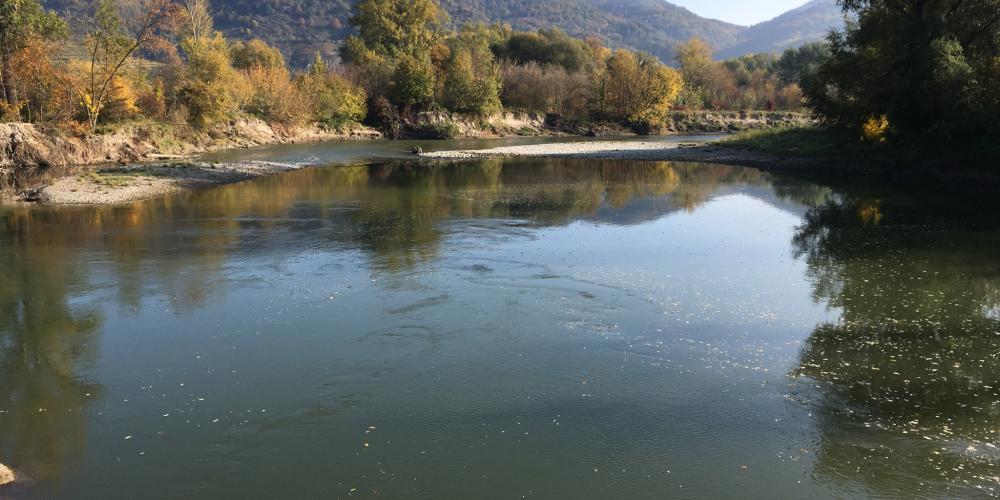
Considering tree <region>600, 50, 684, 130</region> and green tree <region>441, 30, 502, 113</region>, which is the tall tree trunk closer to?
green tree <region>441, 30, 502, 113</region>

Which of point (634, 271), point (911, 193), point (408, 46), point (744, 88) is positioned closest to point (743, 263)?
point (634, 271)

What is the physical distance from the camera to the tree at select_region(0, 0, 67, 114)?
3691 centimetres

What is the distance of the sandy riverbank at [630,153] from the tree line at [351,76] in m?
17.7

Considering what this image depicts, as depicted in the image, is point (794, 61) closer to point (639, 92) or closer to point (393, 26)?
point (639, 92)

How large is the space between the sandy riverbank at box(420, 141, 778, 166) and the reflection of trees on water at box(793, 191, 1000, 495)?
82.4ft

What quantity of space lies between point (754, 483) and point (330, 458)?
4421mm

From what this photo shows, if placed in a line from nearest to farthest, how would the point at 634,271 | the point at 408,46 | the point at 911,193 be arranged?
1. the point at 634,271
2. the point at 911,193
3. the point at 408,46

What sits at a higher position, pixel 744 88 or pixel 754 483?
pixel 744 88

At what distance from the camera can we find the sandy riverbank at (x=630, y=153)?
144 feet

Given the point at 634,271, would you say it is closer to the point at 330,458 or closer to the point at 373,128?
the point at 330,458

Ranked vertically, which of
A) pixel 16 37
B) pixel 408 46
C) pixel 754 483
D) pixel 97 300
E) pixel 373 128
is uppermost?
pixel 408 46

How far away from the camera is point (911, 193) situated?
27719 mm

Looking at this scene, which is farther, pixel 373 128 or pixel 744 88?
pixel 744 88

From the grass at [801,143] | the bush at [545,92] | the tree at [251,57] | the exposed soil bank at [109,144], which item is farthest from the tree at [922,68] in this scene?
the tree at [251,57]
